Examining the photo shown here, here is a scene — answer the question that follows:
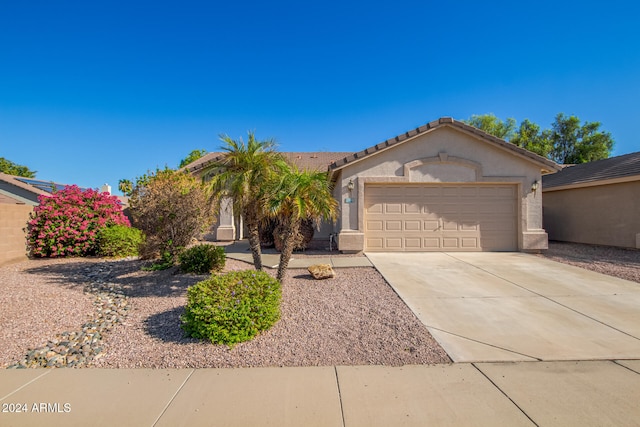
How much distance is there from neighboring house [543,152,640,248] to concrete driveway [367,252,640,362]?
18.0 feet

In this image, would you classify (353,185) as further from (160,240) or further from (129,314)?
(129,314)

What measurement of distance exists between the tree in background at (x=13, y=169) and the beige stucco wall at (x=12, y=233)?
3964 centimetres

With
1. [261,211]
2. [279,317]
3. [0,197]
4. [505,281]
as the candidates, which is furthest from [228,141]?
[0,197]

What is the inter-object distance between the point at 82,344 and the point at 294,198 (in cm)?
371

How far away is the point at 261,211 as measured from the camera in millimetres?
5777

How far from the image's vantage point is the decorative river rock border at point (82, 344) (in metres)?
3.65

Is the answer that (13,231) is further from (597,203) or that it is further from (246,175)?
(597,203)

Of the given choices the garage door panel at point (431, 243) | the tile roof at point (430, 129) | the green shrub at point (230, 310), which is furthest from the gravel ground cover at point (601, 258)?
the green shrub at point (230, 310)

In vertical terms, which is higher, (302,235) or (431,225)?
(431,225)

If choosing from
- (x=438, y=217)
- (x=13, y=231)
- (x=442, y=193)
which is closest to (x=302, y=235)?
(x=438, y=217)

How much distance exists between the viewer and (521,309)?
5.29 metres

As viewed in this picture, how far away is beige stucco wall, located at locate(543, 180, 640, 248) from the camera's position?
11.2 metres

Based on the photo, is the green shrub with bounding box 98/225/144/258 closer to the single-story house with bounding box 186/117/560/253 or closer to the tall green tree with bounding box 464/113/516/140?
the single-story house with bounding box 186/117/560/253

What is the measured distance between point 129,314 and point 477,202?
1107cm
